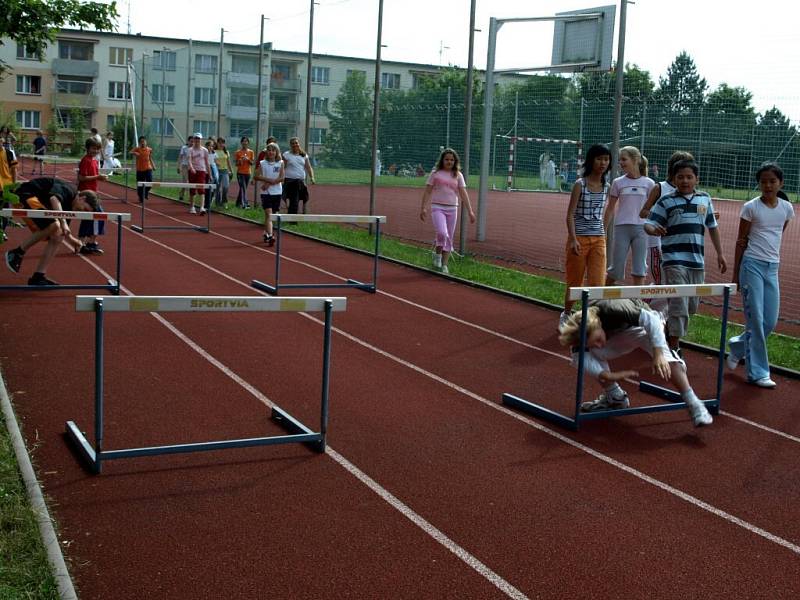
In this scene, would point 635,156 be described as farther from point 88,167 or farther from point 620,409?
point 88,167

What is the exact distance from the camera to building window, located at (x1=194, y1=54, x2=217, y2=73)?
3167 cm

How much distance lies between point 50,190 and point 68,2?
3.83 m

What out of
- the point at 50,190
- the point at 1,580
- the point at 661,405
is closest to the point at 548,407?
the point at 661,405

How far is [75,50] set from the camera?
2990 inches

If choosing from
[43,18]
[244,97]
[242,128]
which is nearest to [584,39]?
[43,18]

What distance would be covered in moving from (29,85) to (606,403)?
2884 inches

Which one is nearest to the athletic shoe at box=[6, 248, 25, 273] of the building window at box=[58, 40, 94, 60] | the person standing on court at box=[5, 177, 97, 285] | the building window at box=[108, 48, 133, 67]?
the person standing on court at box=[5, 177, 97, 285]

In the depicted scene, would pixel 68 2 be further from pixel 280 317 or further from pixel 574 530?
pixel 574 530

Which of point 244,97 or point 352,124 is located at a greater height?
point 244,97

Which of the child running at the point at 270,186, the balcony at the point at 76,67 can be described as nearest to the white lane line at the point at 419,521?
the child running at the point at 270,186

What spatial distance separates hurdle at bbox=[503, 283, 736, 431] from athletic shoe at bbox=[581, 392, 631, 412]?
107 millimetres

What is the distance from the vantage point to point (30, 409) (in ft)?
22.7

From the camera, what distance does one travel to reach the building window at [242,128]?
31.2 metres

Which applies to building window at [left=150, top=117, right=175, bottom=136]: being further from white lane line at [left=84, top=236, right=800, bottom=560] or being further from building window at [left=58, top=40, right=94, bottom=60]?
building window at [left=58, top=40, right=94, bottom=60]
